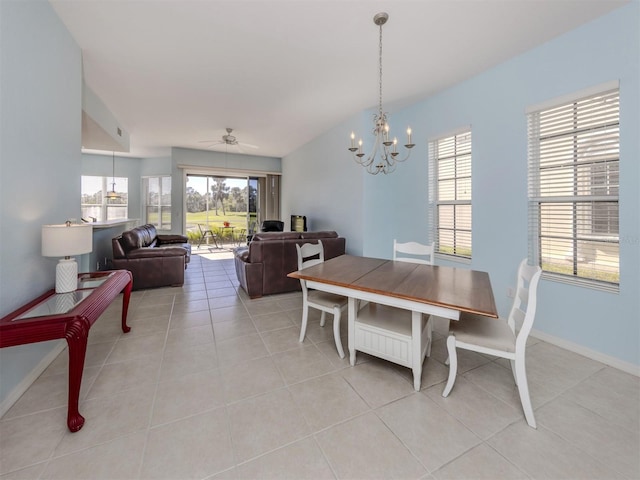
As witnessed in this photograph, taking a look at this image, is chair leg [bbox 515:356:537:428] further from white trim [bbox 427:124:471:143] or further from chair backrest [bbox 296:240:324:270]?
white trim [bbox 427:124:471:143]

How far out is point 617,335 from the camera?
6.88 feet

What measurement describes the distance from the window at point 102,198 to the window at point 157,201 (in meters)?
0.54

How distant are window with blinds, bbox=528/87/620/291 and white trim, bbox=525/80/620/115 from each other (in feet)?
0.08

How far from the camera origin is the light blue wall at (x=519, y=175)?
6.68 ft

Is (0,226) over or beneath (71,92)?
beneath

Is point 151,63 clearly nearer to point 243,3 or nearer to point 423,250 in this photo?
point 243,3

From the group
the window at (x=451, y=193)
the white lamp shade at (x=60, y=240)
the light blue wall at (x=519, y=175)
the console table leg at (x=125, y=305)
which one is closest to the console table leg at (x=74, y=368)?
the white lamp shade at (x=60, y=240)

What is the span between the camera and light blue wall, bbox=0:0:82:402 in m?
1.62

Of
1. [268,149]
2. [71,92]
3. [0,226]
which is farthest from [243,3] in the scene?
[268,149]

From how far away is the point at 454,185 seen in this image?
3447 millimetres

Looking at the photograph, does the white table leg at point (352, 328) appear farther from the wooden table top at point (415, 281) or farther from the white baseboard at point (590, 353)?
the white baseboard at point (590, 353)

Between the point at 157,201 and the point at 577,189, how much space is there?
9.35m

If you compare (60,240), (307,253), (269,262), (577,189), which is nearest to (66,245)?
(60,240)

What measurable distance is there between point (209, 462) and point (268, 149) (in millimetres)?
6828
